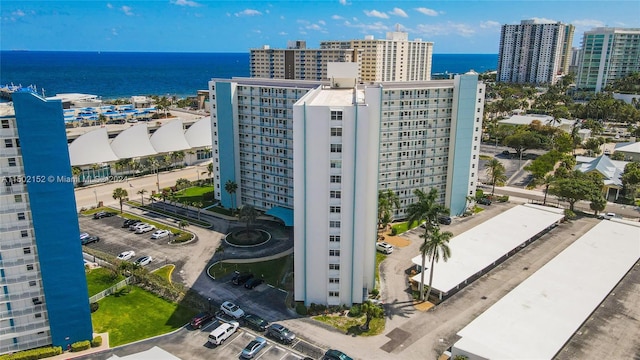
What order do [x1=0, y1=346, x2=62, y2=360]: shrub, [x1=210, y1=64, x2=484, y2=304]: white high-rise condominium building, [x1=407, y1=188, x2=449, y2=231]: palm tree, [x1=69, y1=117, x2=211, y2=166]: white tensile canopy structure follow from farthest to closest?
[x1=69, y1=117, x2=211, y2=166]: white tensile canopy structure < [x1=407, y1=188, x2=449, y2=231]: palm tree < [x1=210, y1=64, x2=484, y2=304]: white high-rise condominium building < [x1=0, y1=346, x2=62, y2=360]: shrub

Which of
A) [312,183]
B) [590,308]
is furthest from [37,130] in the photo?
[590,308]

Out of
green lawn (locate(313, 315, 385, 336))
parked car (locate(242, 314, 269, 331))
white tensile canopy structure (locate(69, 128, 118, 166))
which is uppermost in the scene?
white tensile canopy structure (locate(69, 128, 118, 166))

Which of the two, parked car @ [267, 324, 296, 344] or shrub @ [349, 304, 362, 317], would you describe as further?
shrub @ [349, 304, 362, 317]

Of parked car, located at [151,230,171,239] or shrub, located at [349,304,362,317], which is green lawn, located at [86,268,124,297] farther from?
shrub, located at [349,304,362,317]

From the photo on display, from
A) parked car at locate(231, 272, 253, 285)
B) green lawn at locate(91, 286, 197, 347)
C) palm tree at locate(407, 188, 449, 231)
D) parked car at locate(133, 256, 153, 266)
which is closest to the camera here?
green lawn at locate(91, 286, 197, 347)

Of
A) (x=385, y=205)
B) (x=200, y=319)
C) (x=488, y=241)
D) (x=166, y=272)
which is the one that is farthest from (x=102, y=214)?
(x=488, y=241)

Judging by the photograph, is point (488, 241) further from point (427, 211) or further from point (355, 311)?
point (355, 311)

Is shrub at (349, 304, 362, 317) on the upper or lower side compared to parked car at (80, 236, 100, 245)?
lower

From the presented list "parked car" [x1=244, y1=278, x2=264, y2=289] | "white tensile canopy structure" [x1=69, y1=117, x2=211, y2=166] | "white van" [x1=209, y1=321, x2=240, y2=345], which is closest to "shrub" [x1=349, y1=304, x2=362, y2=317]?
"white van" [x1=209, y1=321, x2=240, y2=345]

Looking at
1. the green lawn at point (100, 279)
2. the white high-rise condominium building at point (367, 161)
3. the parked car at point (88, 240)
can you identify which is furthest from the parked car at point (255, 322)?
the parked car at point (88, 240)
